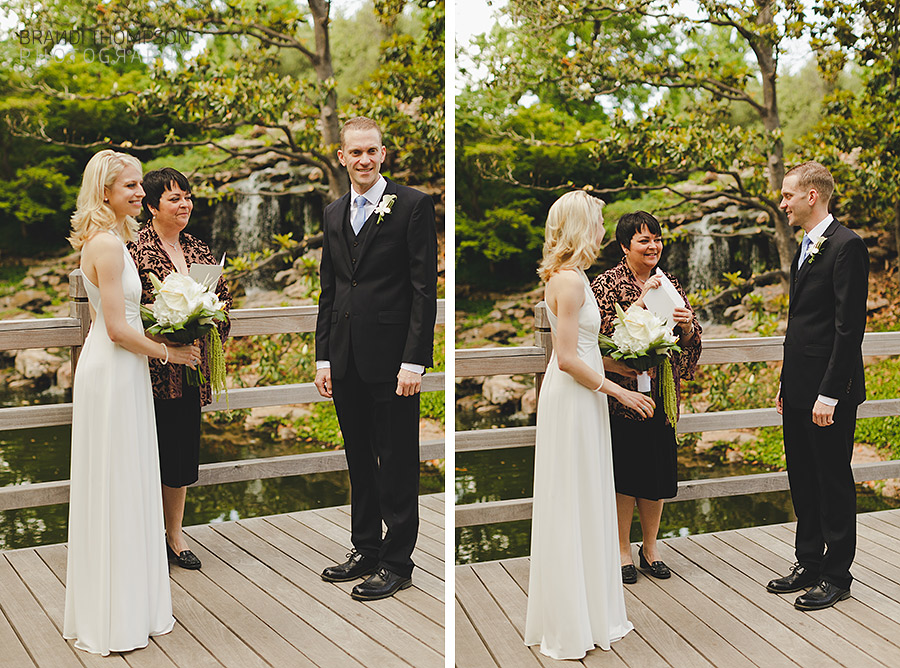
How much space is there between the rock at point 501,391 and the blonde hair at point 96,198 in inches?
221

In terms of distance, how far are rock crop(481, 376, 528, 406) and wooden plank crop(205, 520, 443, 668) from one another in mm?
4333

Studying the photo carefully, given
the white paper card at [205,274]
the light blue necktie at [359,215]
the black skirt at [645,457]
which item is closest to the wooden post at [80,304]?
the white paper card at [205,274]

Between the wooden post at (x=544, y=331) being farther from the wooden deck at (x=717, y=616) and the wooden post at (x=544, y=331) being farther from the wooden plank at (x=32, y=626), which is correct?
the wooden plank at (x=32, y=626)

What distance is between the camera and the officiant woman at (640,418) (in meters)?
3.00

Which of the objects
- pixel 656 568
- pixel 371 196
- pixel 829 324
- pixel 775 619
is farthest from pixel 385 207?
pixel 775 619

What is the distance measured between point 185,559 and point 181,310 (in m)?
1.07

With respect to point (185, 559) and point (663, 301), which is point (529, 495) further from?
point (663, 301)

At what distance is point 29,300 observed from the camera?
8.07 metres

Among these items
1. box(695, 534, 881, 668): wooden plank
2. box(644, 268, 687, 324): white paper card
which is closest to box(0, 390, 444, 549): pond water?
box(695, 534, 881, 668): wooden plank

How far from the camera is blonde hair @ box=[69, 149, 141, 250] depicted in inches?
101

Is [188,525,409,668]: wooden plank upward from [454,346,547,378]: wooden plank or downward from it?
downward

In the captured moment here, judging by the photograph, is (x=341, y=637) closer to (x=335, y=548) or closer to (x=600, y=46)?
(x=335, y=548)

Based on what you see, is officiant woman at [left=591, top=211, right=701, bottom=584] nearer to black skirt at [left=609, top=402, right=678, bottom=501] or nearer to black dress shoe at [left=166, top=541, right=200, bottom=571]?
black skirt at [left=609, top=402, right=678, bottom=501]

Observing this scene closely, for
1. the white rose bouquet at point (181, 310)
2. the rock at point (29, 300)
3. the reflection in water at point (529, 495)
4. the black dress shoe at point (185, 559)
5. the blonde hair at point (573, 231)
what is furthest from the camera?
the rock at point (29, 300)
